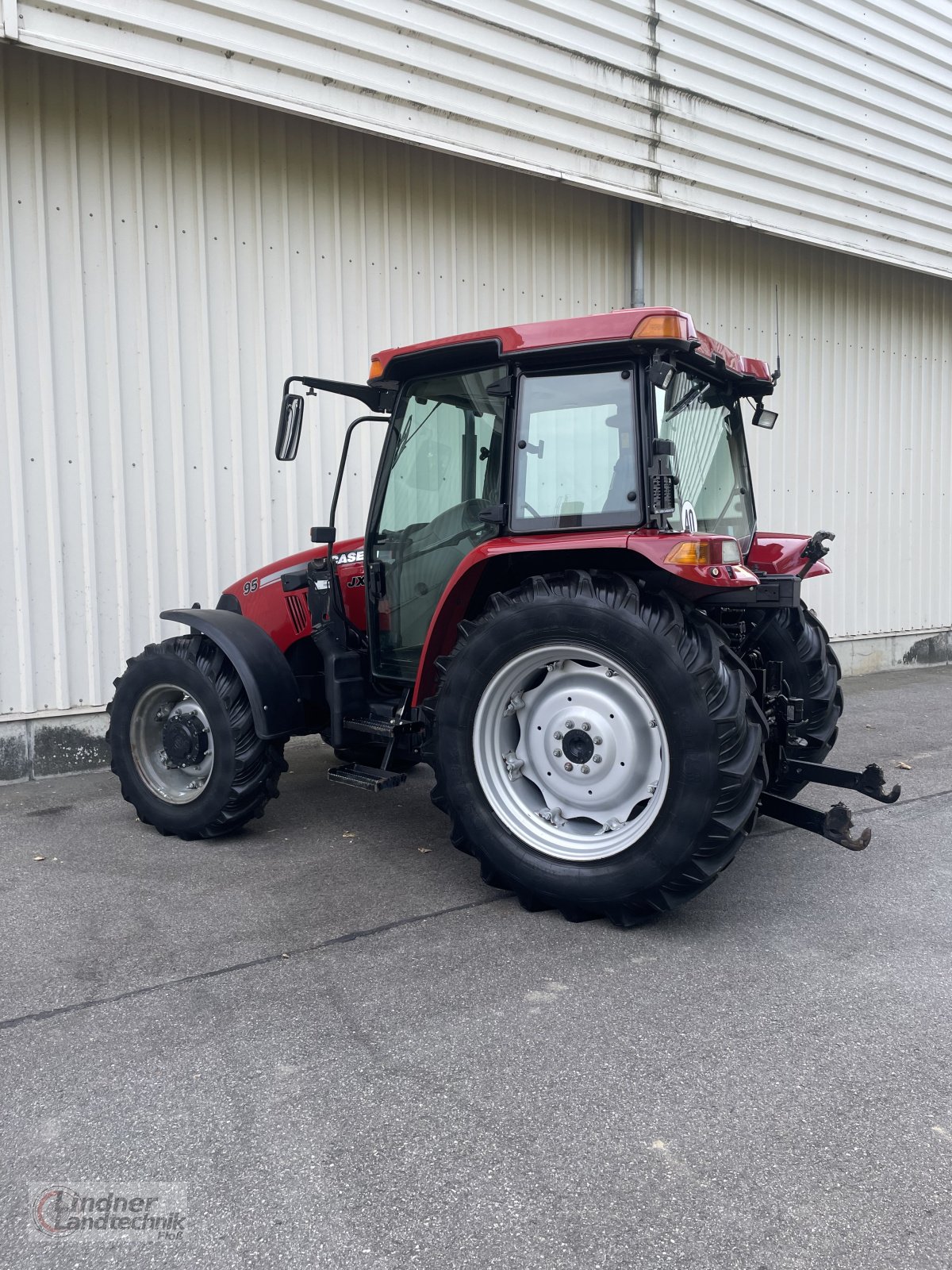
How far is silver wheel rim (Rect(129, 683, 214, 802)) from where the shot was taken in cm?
462

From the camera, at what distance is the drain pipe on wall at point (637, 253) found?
799 cm

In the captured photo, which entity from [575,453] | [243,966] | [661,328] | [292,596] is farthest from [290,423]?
[243,966]

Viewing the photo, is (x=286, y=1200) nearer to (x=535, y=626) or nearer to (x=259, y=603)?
(x=535, y=626)

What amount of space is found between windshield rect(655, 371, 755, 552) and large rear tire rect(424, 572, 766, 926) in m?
0.51

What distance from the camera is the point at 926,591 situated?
1046 cm

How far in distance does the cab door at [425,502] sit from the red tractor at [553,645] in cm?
1

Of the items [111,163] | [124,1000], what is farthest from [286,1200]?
[111,163]

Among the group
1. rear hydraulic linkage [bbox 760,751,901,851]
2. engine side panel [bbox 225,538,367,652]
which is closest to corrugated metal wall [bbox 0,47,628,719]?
engine side panel [bbox 225,538,367,652]

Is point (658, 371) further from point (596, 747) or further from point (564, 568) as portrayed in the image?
point (596, 747)

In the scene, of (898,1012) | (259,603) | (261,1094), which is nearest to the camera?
(261,1094)

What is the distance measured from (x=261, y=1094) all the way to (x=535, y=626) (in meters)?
1.74

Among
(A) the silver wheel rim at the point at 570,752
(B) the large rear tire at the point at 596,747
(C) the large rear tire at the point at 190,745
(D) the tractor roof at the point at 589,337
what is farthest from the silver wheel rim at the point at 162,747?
(D) the tractor roof at the point at 589,337

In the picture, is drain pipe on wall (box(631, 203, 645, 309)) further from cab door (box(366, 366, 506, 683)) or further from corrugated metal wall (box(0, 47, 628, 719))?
cab door (box(366, 366, 506, 683))

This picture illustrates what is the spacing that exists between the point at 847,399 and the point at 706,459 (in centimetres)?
637
